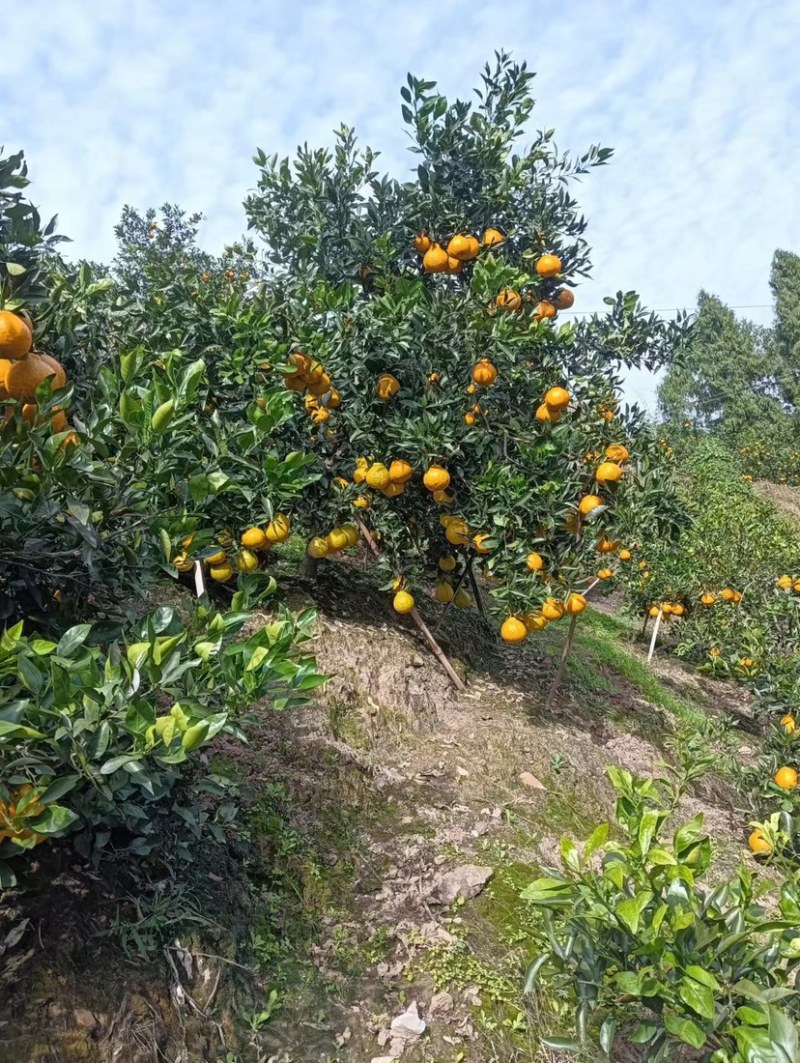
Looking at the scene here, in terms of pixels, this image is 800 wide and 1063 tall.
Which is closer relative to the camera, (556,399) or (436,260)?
(556,399)

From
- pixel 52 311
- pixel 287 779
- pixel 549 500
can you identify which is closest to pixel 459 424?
pixel 549 500

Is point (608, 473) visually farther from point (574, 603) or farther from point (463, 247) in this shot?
point (463, 247)

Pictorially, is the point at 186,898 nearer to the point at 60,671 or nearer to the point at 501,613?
the point at 60,671

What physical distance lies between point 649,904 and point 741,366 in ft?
98.4

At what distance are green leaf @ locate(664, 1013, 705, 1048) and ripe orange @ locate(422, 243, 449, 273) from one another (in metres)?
4.55

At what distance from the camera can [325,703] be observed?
13.2ft

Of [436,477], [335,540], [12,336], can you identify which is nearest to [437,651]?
[335,540]

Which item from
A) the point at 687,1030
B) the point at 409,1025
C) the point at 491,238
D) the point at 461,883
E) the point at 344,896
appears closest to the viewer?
the point at 687,1030

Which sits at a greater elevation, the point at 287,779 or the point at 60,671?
the point at 60,671

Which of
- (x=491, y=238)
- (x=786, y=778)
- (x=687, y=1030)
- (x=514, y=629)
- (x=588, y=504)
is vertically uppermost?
(x=491, y=238)

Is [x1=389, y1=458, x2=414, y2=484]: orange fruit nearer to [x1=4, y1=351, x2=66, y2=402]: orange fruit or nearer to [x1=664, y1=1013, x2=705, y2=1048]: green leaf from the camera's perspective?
[x1=4, y1=351, x2=66, y2=402]: orange fruit

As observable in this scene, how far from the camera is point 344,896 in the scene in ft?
9.46

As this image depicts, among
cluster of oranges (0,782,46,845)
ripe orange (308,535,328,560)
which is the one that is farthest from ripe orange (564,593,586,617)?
cluster of oranges (0,782,46,845)

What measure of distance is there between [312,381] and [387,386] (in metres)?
0.58
